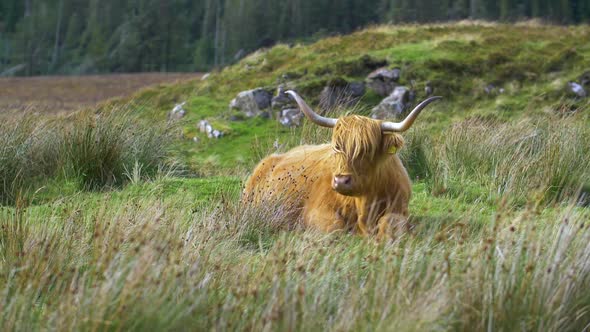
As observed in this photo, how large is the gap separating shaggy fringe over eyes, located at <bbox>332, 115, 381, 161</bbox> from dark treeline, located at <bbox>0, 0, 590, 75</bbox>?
46.3m

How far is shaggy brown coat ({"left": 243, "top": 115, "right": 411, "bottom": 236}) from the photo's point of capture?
570 cm

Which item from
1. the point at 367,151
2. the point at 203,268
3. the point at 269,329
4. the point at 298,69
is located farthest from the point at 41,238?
the point at 298,69

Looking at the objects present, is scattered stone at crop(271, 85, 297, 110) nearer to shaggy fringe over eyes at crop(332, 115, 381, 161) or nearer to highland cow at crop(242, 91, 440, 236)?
highland cow at crop(242, 91, 440, 236)

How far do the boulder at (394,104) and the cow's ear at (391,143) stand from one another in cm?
920

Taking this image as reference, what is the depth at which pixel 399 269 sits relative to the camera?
3.95 metres

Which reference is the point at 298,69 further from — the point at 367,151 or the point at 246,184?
the point at 367,151

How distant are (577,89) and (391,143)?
12.9 metres

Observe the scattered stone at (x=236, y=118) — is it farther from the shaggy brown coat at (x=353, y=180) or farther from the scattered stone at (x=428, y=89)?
the shaggy brown coat at (x=353, y=180)

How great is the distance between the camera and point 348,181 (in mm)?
5598

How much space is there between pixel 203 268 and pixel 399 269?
0.99 m

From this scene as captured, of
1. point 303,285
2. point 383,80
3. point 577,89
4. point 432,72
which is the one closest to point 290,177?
point 303,285

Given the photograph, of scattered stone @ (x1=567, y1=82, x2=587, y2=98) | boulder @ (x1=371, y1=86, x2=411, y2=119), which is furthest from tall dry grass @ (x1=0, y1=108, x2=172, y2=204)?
scattered stone @ (x1=567, y1=82, x2=587, y2=98)

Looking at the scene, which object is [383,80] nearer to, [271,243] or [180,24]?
[271,243]

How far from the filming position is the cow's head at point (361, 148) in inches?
222
